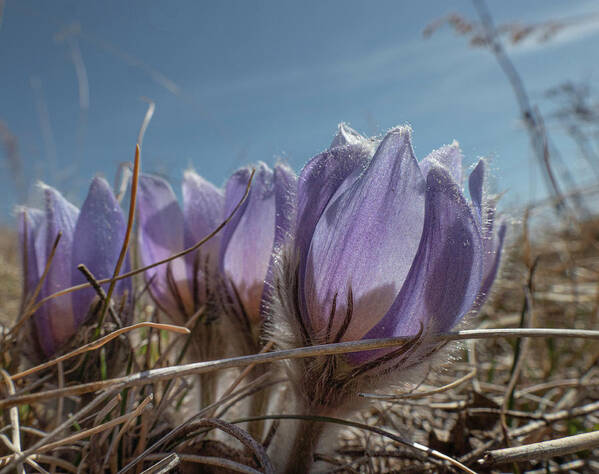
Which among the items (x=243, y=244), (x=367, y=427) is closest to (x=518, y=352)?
(x=367, y=427)

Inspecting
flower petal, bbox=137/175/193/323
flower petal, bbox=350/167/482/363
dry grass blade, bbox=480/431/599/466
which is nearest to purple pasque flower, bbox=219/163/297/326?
flower petal, bbox=137/175/193/323

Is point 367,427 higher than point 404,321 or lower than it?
lower

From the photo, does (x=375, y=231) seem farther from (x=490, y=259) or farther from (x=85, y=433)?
(x=85, y=433)

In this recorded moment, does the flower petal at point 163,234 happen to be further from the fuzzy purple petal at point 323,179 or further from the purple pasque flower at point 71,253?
the fuzzy purple petal at point 323,179

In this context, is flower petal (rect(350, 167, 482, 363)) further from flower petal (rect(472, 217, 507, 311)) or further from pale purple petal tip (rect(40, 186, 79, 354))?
pale purple petal tip (rect(40, 186, 79, 354))

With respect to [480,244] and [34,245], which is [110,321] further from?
[480,244]

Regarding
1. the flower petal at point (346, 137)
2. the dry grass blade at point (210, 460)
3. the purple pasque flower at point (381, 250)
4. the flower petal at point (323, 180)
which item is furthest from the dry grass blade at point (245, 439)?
the flower petal at point (346, 137)

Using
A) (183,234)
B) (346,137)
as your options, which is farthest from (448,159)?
(183,234)
